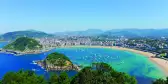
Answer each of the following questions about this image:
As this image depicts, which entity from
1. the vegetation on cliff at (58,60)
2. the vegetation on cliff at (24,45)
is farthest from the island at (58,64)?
the vegetation on cliff at (24,45)

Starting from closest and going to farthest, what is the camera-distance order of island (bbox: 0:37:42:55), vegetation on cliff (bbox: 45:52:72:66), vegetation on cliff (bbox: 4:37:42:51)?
1. vegetation on cliff (bbox: 45:52:72:66)
2. island (bbox: 0:37:42:55)
3. vegetation on cliff (bbox: 4:37:42:51)

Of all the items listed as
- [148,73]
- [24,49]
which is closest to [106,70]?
[148,73]

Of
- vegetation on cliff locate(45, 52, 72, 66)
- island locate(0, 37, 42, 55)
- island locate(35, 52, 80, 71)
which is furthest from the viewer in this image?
island locate(0, 37, 42, 55)

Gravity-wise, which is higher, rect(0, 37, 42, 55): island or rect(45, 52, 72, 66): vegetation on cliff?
rect(45, 52, 72, 66): vegetation on cliff

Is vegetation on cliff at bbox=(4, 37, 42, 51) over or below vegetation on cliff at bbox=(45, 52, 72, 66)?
below

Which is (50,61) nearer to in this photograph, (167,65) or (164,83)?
(167,65)

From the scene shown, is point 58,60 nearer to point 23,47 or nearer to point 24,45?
point 23,47

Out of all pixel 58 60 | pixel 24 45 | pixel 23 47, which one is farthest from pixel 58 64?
pixel 24 45

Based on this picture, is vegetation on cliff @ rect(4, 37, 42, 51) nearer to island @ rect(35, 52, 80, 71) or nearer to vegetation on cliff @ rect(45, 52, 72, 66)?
vegetation on cliff @ rect(45, 52, 72, 66)

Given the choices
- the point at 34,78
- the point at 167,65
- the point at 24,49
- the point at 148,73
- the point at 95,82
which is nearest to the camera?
the point at 95,82

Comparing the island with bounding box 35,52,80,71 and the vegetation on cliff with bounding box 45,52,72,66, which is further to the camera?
the vegetation on cliff with bounding box 45,52,72,66

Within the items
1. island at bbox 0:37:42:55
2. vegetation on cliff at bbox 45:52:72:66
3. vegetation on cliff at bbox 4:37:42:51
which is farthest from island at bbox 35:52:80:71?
vegetation on cliff at bbox 4:37:42:51
